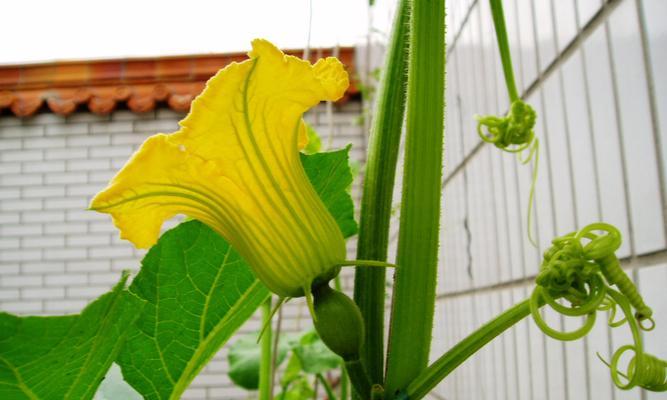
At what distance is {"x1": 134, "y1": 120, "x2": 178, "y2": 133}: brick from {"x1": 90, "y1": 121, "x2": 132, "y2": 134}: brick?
6cm

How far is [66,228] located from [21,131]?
2.25ft

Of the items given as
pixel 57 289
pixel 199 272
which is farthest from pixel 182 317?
pixel 57 289

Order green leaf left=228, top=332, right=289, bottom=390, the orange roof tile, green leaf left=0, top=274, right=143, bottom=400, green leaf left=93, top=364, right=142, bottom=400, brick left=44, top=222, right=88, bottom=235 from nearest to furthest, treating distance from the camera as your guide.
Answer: green leaf left=0, top=274, right=143, bottom=400 < green leaf left=93, top=364, right=142, bottom=400 < green leaf left=228, top=332, right=289, bottom=390 < the orange roof tile < brick left=44, top=222, right=88, bottom=235

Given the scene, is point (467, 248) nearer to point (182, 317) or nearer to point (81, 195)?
point (182, 317)

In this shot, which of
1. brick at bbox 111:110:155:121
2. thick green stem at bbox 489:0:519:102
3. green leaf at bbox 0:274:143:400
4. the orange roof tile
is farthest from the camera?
brick at bbox 111:110:155:121

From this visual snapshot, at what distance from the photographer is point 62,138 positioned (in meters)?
4.65

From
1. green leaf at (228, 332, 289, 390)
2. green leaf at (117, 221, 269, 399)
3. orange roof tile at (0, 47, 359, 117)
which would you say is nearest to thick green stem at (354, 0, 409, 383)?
green leaf at (117, 221, 269, 399)

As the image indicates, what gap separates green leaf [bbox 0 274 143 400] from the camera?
0.33m

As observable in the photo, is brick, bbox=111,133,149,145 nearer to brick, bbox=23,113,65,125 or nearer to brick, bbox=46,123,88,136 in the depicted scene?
brick, bbox=46,123,88,136

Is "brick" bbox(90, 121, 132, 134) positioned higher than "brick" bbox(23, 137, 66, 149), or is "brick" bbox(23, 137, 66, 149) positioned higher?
"brick" bbox(90, 121, 132, 134)

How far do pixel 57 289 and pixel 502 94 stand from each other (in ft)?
13.6

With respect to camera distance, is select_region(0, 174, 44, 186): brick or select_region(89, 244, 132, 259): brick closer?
select_region(89, 244, 132, 259): brick

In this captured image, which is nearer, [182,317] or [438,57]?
[438,57]

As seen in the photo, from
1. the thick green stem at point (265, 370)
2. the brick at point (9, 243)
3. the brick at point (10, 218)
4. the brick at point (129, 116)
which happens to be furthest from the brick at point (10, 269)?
the thick green stem at point (265, 370)
